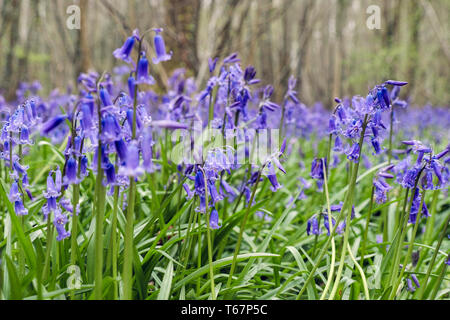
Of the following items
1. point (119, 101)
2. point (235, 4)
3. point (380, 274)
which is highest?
point (235, 4)

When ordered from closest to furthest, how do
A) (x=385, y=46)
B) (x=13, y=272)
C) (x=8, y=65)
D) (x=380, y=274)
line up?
1. (x=13, y=272)
2. (x=380, y=274)
3. (x=8, y=65)
4. (x=385, y=46)

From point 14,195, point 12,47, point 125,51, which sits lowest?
point 14,195

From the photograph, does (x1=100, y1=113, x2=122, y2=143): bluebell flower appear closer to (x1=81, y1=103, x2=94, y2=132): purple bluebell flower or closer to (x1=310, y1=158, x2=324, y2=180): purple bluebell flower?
(x1=81, y1=103, x2=94, y2=132): purple bluebell flower

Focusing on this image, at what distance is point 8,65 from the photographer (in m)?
11.7

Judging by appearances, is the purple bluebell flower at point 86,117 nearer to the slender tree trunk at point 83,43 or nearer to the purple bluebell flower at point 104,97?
the purple bluebell flower at point 104,97

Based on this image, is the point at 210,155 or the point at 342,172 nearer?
the point at 210,155

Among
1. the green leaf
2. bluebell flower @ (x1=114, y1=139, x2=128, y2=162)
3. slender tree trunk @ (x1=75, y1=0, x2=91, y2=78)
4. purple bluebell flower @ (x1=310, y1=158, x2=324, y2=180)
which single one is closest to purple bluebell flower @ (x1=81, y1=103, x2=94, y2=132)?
bluebell flower @ (x1=114, y1=139, x2=128, y2=162)

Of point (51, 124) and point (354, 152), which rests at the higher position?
point (51, 124)

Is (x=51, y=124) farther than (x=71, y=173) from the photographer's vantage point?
No

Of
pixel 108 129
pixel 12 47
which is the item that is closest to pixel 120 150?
pixel 108 129

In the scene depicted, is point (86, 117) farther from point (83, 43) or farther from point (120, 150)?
point (83, 43)
